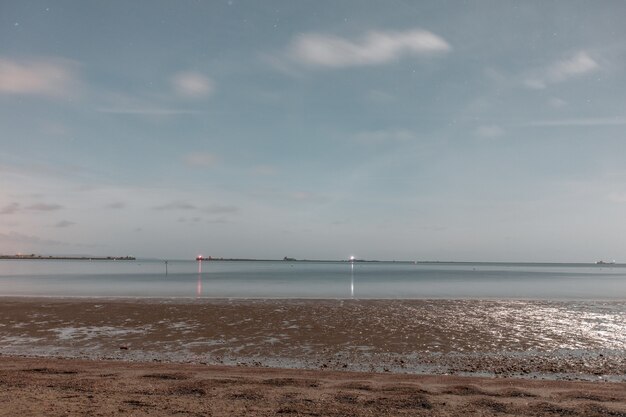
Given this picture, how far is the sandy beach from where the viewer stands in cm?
1010

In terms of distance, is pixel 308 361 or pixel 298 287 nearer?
pixel 308 361

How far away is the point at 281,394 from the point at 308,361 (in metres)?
6.05

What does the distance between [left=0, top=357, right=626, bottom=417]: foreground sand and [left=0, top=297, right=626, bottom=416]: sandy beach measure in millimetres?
48

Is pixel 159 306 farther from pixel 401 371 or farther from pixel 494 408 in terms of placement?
pixel 494 408

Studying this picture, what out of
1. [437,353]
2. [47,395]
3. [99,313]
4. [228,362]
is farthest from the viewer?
[99,313]

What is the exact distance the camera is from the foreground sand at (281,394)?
377 inches

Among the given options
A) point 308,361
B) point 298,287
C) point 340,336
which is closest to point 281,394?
point 308,361

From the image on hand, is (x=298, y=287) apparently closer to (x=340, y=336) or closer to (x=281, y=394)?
(x=340, y=336)

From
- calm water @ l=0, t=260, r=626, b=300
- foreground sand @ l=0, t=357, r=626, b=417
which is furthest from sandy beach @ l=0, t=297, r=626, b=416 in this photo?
calm water @ l=0, t=260, r=626, b=300

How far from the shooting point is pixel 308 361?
54.9 feet

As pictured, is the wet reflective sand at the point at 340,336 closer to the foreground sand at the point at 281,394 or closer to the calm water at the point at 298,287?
the foreground sand at the point at 281,394

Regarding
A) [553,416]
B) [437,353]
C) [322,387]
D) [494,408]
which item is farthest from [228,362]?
[553,416]

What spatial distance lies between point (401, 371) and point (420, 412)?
225 inches

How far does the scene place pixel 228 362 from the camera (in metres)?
16.5
